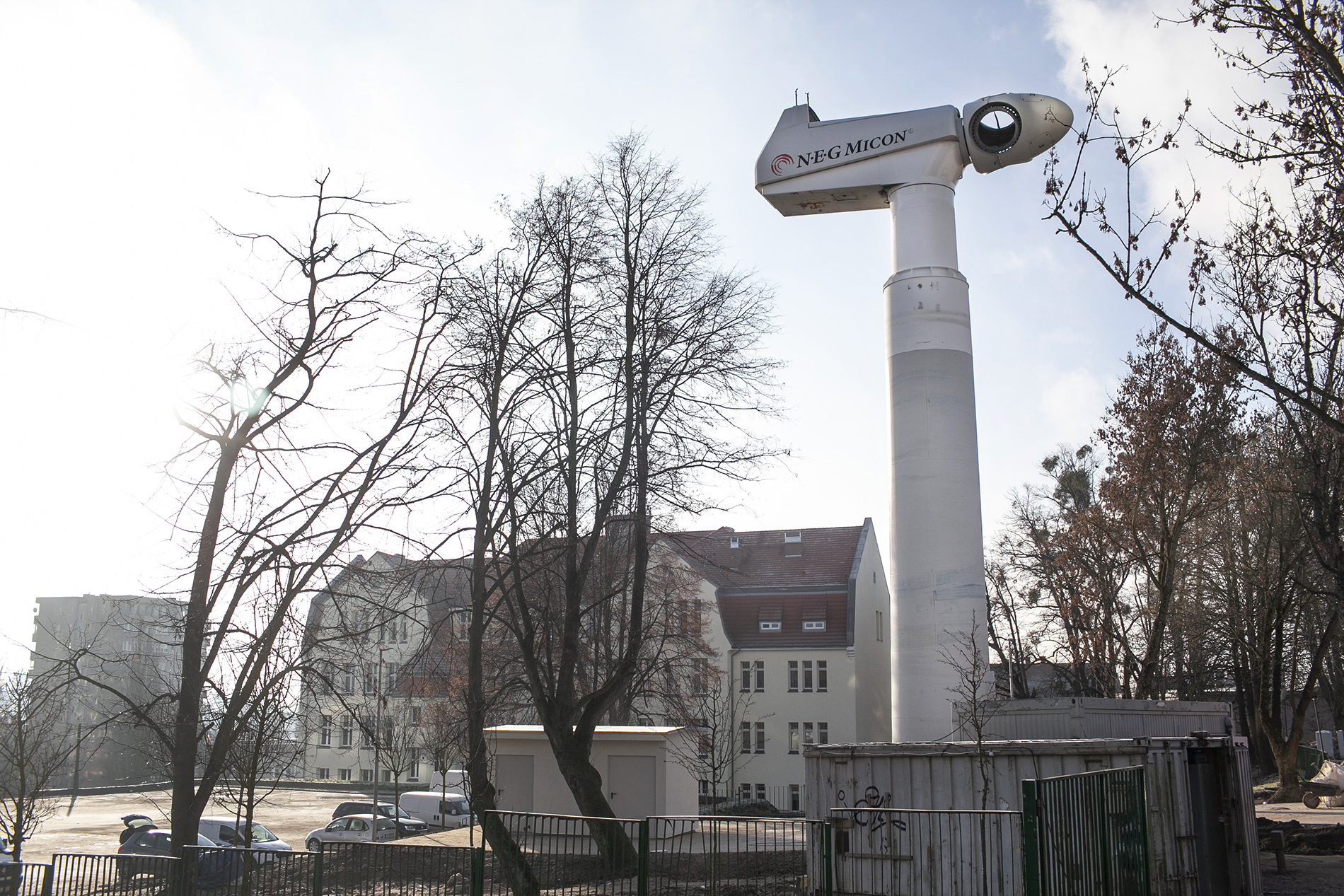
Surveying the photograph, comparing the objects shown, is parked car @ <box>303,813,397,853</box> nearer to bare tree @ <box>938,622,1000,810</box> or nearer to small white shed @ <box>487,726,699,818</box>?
small white shed @ <box>487,726,699,818</box>

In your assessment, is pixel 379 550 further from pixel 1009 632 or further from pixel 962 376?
pixel 1009 632

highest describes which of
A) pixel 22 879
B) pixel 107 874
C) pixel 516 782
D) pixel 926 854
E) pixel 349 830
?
pixel 926 854

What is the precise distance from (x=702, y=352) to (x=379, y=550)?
1055 cm

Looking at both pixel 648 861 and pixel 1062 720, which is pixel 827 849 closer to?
pixel 648 861

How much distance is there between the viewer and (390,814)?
38844 mm

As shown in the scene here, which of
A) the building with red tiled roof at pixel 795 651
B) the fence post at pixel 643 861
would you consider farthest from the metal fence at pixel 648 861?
the building with red tiled roof at pixel 795 651

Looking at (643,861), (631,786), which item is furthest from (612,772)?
(643,861)

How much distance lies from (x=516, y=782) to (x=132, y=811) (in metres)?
34.6

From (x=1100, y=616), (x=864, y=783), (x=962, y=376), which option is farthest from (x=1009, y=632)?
(x=864, y=783)

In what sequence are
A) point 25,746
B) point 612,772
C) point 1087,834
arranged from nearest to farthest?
point 1087,834 < point 25,746 < point 612,772

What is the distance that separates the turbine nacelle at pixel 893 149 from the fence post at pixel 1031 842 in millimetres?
18219

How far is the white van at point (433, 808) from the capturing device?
42844mm

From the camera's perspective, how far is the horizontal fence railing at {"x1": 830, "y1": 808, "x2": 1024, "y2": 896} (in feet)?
42.6

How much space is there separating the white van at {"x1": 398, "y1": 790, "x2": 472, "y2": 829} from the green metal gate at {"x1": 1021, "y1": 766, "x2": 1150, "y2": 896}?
120 feet
